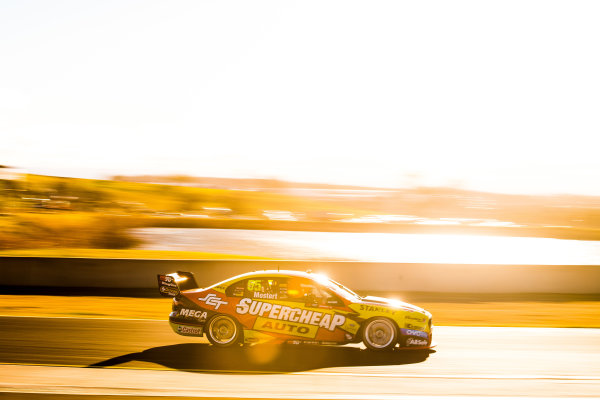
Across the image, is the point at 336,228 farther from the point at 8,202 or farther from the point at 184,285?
the point at 184,285

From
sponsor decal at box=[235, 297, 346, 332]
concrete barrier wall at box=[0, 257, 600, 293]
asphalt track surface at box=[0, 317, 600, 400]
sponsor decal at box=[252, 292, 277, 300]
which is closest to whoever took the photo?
asphalt track surface at box=[0, 317, 600, 400]

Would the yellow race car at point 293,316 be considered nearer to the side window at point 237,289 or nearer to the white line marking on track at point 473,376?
the side window at point 237,289

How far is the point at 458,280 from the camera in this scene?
1717 centimetres

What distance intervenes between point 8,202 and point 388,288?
31.7 meters

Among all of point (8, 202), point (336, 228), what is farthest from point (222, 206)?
point (8, 202)

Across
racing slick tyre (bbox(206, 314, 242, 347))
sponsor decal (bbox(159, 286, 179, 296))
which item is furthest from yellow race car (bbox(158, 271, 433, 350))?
sponsor decal (bbox(159, 286, 179, 296))

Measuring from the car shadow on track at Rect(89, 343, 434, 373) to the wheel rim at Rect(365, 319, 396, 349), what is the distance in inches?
6.0

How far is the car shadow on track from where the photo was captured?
8.59 meters

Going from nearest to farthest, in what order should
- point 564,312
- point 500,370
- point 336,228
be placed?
point 500,370
point 564,312
point 336,228

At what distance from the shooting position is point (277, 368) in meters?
8.48

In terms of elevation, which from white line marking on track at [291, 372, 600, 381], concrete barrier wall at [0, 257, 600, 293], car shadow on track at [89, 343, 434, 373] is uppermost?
concrete barrier wall at [0, 257, 600, 293]

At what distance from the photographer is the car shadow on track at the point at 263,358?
8.59 meters

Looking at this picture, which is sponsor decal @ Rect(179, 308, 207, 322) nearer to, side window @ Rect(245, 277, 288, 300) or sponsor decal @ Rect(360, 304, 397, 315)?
side window @ Rect(245, 277, 288, 300)

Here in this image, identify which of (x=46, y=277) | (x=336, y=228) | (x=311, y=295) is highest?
(x=336, y=228)
